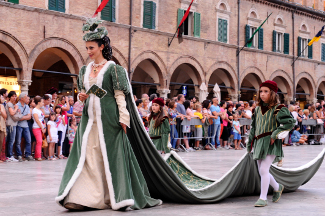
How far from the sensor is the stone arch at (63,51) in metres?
20.7

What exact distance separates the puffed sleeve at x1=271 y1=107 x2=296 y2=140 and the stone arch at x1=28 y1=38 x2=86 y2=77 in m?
15.8

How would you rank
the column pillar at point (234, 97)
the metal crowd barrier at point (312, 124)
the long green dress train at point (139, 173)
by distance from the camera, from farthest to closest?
the column pillar at point (234, 97) < the metal crowd barrier at point (312, 124) < the long green dress train at point (139, 173)

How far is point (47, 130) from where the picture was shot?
1368 cm

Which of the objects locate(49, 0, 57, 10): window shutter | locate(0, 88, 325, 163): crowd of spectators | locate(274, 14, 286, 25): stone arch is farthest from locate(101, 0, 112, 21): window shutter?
locate(274, 14, 286, 25): stone arch

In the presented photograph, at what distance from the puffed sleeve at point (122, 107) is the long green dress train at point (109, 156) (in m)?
0.06

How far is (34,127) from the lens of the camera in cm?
1341

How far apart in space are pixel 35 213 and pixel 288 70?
31.0 m

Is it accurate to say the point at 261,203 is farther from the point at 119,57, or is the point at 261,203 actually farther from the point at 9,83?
the point at 9,83

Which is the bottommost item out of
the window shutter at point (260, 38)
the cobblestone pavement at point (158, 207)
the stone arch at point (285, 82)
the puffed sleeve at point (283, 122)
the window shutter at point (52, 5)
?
the cobblestone pavement at point (158, 207)

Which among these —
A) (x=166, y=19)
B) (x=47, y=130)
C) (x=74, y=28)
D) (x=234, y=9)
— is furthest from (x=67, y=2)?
(x=234, y=9)

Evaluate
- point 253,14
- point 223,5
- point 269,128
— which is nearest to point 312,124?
point 223,5

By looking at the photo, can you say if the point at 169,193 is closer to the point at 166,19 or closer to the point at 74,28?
the point at 74,28

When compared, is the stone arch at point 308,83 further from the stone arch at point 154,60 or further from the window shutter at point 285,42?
the stone arch at point 154,60

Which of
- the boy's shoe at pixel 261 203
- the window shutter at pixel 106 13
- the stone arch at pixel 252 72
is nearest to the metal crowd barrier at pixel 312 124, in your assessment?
the stone arch at pixel 252 72
